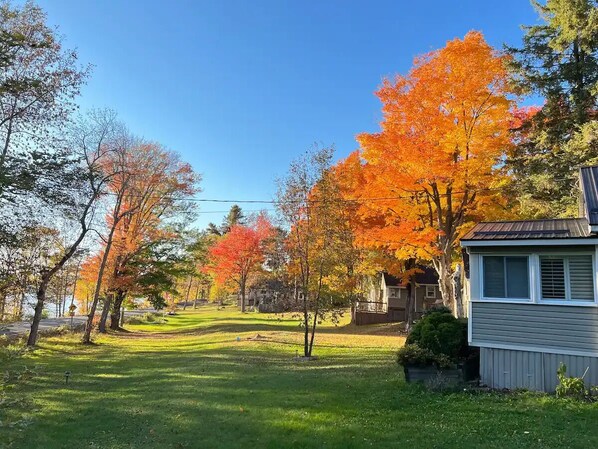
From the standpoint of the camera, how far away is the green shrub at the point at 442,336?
9594mm

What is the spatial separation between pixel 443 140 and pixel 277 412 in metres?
12.1

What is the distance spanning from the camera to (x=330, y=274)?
15.3 m

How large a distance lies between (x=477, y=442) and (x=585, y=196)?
6.11 m

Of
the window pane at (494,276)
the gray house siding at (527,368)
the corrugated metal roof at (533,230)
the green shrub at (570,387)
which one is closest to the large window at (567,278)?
the corrugated metal roof at (533,230)

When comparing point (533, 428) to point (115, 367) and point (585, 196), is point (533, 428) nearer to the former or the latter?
point (585, 196)

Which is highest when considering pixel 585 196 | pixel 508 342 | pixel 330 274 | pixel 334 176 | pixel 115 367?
pixel 334 176

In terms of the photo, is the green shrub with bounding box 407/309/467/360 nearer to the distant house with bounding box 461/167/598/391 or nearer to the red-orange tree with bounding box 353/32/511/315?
the distant house with bounding box 461/167/598/391

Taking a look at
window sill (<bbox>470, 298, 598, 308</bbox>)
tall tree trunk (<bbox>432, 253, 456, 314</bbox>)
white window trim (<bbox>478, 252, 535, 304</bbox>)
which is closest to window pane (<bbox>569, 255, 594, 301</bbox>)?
window sill (<bbox>470, 298, 598, 308</bbox>)

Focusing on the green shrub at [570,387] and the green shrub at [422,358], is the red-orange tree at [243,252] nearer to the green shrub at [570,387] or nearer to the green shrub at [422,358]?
the green shrub at [422,358]

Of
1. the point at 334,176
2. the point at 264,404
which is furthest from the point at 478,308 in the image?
the point at 334,176

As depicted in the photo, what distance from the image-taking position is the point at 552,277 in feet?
29.1

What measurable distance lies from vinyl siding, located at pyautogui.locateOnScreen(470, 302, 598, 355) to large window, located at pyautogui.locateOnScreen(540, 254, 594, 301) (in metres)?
0.25

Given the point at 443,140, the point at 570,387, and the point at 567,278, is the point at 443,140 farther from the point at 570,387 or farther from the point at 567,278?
the point at 570,387

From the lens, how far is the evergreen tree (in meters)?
15.2
